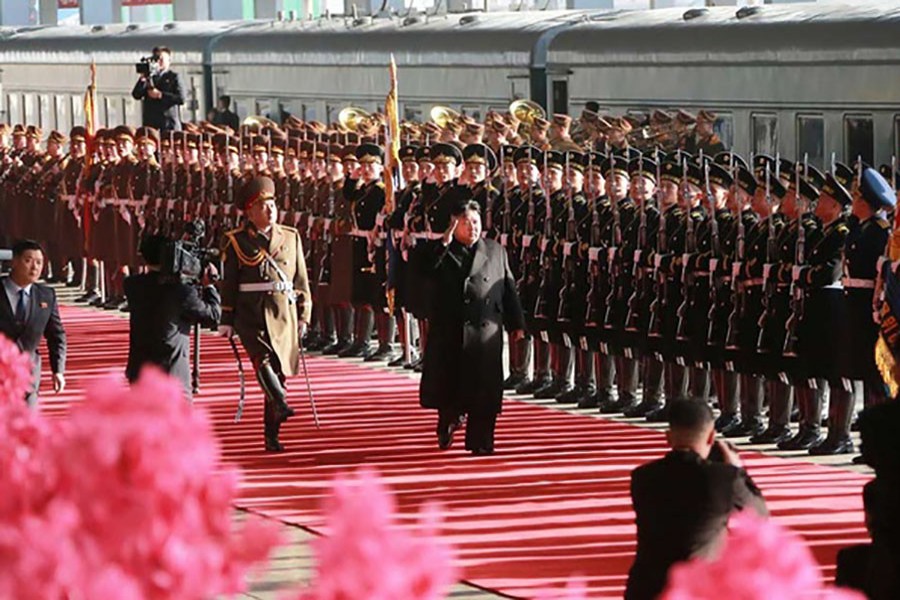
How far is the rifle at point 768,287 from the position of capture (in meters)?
12.5

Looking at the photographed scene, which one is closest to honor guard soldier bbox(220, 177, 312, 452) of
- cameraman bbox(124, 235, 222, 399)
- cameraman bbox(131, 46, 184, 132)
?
cameraman bbox(124, 235, 222, 399)

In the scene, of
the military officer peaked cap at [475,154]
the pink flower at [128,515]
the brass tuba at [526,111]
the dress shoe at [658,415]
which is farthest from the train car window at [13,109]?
the pink flower at [128,515]

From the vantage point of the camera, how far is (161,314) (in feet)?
38.9

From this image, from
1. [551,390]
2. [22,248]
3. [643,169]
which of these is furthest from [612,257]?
[22,248]

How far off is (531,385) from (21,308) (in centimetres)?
548

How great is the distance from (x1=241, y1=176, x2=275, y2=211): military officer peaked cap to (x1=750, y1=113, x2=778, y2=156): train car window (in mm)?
5466

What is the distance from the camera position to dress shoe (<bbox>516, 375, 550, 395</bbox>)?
1532cm

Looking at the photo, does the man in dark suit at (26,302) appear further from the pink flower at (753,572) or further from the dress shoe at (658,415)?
the pink flower at (753,572)

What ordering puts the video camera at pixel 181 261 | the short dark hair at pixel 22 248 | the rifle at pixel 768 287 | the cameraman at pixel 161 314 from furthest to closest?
the rifle at pixel 768 287
the cameraman at pixel 161 314
the video camera at pixel 181 261
the short dark hair at pixel 22 248

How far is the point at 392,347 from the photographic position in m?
18.1

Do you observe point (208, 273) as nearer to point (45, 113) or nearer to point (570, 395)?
point (570, 395)

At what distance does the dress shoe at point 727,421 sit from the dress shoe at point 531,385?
2.29 meters

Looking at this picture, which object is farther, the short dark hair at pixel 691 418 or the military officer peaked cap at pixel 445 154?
the military officer peaked cap at pixel 445 154

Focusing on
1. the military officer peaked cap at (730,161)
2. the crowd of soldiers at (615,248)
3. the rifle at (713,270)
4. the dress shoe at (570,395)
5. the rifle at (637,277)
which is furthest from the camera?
the dress shoe at (570,395)
